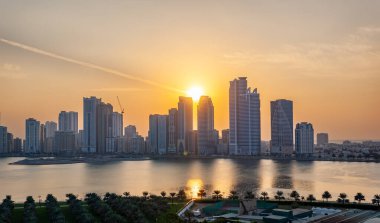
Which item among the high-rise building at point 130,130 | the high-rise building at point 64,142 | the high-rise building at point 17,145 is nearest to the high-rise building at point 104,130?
the high-rise building at point 64,142

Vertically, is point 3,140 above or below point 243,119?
below

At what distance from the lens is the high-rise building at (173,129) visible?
5123 inches

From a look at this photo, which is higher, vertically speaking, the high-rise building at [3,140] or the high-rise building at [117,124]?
the high-rise building at [117,124]

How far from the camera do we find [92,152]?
130375mm

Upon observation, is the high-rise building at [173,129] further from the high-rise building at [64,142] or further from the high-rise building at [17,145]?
the high-rise building at [17,145]

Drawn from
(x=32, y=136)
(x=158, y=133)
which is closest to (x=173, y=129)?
(x=158, y=133)

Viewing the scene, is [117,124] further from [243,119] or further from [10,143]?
[243,119]

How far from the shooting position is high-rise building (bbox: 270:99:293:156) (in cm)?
11956

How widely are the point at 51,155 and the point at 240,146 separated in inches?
2093

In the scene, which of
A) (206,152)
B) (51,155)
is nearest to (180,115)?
(206,152)

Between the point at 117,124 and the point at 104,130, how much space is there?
563 inches

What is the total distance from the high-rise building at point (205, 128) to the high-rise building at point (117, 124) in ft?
98.2

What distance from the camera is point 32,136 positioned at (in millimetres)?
143125

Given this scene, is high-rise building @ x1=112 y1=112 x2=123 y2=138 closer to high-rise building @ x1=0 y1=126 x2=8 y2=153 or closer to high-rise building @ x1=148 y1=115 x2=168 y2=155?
high-rise building @ x1=148 y1=115 x2=168 y2=155
